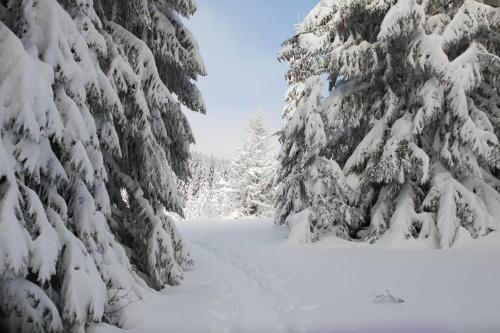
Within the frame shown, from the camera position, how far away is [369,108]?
1338 cm

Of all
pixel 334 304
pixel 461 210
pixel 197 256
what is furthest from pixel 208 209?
pixel 334 304

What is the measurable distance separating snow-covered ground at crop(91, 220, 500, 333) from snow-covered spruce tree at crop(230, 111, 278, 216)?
813 inches

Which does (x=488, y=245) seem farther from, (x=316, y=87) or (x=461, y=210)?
(x=316, y=87)

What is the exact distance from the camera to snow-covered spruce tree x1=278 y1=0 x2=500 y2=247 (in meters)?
11.1

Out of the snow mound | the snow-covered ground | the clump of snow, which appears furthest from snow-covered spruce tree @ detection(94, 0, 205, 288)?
the clump of snow

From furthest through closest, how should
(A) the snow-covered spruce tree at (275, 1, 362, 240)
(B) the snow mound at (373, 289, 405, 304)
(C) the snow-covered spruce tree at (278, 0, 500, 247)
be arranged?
(A) the snow-covered spruce tree at (275, 1, 362, 240) → (C) the snow-covered spruce tree at (278, 0, 500, 247) → (B) the snow mound at (373, 289, 405, 304)

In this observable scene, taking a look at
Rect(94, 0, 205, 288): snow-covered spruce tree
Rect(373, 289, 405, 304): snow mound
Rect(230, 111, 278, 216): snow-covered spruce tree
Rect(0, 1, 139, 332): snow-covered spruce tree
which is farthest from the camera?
Rect(230, 111, 278, 216): snow-covered spruce tree

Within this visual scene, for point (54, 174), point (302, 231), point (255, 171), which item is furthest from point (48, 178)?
point (255, 171)

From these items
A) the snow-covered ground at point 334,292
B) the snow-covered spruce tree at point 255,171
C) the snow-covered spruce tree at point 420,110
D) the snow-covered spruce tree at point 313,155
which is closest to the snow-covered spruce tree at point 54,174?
the snow-covered ground at point 334,292

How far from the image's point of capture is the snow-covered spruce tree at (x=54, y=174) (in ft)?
14.3

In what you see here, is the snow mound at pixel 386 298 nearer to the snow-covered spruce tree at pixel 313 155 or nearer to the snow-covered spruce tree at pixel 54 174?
the snow-covered spruce tree at pixel 54 174

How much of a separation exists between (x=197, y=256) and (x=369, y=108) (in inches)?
262

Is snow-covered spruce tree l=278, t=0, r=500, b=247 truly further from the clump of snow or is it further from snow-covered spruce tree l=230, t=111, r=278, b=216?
snow-covered spruce tree l=230, t=111, r=278, b=216

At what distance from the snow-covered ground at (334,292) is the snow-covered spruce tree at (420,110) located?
3.88 feet
